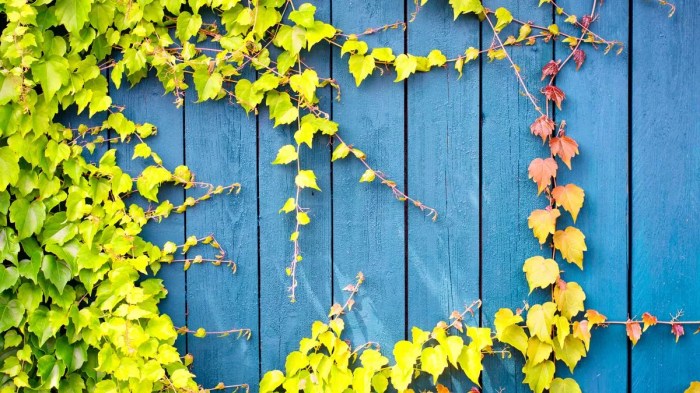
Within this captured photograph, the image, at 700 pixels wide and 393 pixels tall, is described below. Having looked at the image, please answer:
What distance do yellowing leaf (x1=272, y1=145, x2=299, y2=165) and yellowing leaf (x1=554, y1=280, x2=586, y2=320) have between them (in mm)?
799

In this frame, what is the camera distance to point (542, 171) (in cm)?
162

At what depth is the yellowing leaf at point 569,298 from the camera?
5.34ft

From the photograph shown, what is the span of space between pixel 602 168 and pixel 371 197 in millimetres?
629

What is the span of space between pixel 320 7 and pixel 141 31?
1.62ft

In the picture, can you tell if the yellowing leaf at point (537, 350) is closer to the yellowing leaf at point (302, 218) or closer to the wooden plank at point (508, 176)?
the wooden plank at point (508, 176)

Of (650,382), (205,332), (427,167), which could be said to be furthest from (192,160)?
(650,382)

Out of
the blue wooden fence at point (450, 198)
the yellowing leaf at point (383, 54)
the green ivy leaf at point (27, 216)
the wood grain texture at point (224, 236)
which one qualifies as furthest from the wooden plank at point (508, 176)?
the green ivy leaf at point (27, 216)

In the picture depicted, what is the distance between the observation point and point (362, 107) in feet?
5.65

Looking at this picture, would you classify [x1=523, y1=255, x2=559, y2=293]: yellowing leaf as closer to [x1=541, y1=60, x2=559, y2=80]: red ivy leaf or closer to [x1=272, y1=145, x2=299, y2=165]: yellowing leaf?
[x1=541, y1=60, x2=559, y2=80]: red ivy leaf

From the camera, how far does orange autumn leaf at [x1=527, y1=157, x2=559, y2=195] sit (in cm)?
161

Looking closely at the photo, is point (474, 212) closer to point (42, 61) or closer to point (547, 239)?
point (547, 239)

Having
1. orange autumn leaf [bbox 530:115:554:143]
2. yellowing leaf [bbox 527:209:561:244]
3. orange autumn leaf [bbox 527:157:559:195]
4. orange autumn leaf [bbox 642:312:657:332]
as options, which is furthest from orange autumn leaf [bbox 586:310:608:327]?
orange autumn leaf [bbox 530:115:554:143]

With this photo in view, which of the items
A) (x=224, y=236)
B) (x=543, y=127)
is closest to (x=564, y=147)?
(x=543, y=127)

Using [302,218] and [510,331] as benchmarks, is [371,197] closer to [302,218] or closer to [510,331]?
[302,218]
